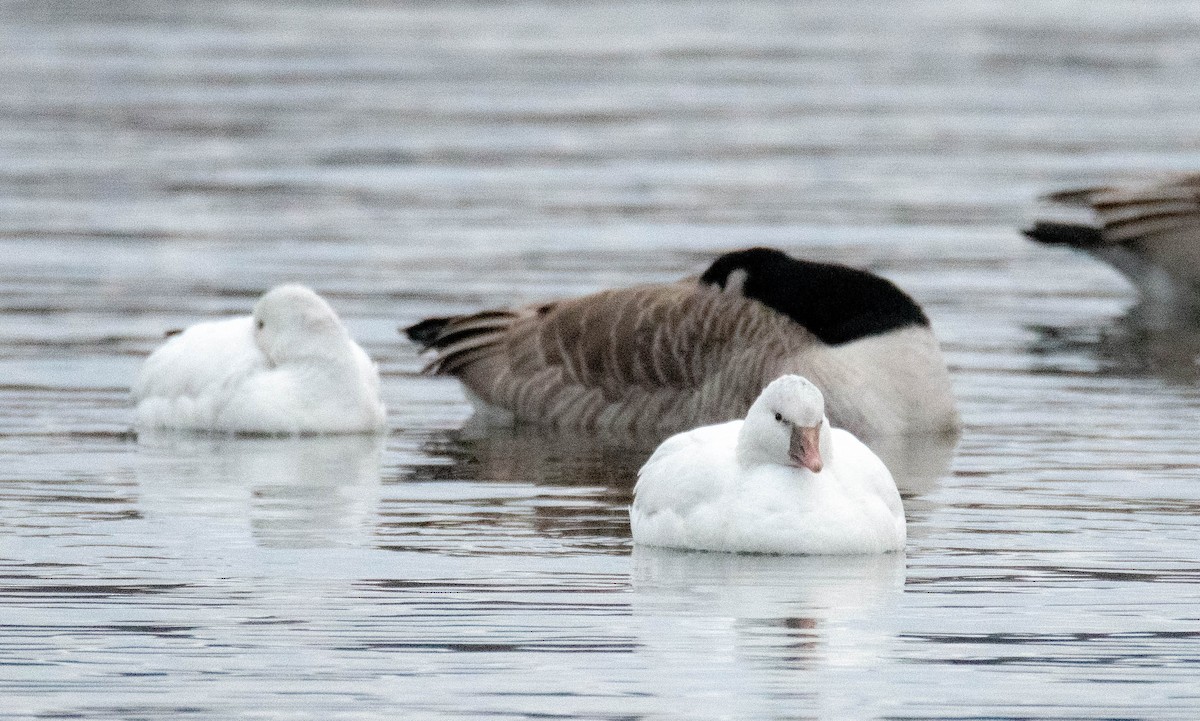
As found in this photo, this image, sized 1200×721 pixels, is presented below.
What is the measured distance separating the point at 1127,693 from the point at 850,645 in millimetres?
996

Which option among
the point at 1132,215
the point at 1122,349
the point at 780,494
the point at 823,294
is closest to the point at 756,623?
the point at 780,494

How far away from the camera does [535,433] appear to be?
47.7ft

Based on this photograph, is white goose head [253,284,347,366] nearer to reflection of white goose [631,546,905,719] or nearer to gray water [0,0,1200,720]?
gray water [0,0,1200,720]

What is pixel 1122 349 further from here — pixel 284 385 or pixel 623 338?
pixel 284 385

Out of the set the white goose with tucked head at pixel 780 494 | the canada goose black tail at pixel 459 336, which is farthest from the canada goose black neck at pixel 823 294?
the white goose with tucked head at pixel 780 494

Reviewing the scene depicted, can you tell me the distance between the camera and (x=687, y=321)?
559 inches

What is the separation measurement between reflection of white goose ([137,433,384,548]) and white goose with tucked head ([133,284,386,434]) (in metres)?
0.09

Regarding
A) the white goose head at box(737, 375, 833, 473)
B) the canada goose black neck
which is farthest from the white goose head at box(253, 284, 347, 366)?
the white goose head at box(737, 375, 833, 473)

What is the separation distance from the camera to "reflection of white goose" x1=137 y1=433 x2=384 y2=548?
1115 centimetres

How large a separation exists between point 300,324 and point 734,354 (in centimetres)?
214

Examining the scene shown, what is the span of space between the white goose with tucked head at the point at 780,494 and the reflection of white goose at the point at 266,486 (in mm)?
1273

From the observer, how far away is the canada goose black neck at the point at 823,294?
14.0 metres

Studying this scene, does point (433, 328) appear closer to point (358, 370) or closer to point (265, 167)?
point (358, 370)

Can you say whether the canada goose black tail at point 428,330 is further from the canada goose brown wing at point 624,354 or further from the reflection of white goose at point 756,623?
the reflection of white goose at point 756,623
